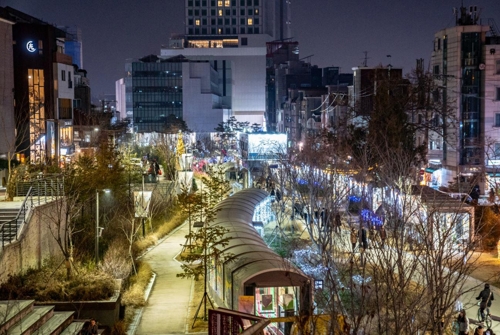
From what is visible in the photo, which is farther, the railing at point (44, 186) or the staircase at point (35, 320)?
the railing at point (44, 186)

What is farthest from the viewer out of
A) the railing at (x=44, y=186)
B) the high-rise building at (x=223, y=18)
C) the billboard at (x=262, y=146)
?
the high-rise building at (x=223, y=18)

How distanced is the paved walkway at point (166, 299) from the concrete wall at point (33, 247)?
13.0 feet

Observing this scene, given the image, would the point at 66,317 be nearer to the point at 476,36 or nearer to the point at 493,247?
the point at 493,247

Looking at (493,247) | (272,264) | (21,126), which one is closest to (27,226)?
(272,264)

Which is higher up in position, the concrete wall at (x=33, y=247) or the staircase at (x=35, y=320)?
the concrete wall at (x=33, y=247)

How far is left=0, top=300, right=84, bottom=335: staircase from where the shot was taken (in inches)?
693

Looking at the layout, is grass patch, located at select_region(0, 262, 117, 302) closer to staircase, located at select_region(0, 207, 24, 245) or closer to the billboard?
staircase, located at select_region(0, 207, 24, 245)

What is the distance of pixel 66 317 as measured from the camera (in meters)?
20.3

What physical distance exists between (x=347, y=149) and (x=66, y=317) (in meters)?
26.4

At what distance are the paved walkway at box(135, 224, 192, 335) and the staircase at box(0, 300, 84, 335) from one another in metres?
2.61

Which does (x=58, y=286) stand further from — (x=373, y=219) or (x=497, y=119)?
(x=497, y=119)

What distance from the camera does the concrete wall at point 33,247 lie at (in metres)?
22.4

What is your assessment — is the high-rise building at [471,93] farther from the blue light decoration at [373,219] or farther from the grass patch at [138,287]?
the grass patch at [138,287]

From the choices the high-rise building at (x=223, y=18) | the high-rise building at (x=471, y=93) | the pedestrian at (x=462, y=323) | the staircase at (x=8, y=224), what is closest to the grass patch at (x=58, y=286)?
the staircase at (x=8, y=224)
